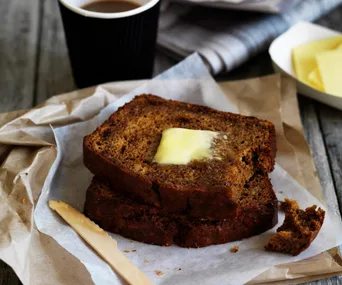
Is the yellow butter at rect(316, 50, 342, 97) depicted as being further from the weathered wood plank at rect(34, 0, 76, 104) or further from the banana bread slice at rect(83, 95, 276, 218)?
the weathered wood plank at rect(34, 0, 76, 104)

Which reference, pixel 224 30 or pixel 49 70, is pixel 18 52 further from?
pixel 224 30

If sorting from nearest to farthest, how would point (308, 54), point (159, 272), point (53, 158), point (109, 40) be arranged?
point (159, 272)
point (53, 158)
point (109, 40)
point (308, 54)

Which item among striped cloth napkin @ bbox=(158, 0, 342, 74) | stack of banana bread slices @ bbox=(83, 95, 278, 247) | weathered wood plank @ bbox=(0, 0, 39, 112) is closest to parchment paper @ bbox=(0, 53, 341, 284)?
stack of banana bread slices @ bbox=(83, 95, 278, 247)

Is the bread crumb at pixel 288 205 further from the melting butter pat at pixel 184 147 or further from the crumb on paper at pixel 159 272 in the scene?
the crumb on paper at pixel 159 272

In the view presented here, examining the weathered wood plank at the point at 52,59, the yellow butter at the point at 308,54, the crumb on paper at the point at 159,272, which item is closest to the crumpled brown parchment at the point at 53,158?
the yellow butter at the point at 308,54

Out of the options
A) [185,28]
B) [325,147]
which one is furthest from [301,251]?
[185,28]

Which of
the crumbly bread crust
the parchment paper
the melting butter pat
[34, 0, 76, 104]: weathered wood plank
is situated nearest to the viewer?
the parchment paper

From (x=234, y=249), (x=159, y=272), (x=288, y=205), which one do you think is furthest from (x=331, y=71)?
(x=159, y=272)
